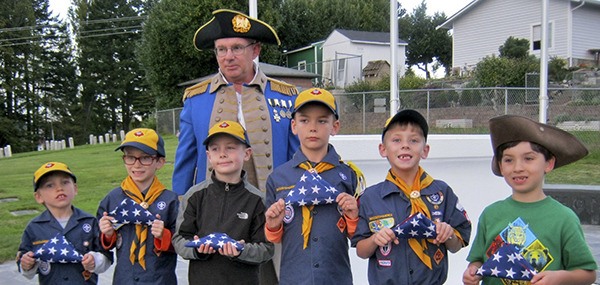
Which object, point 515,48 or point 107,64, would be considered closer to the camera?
point 515,48

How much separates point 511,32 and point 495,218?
80.0 ft

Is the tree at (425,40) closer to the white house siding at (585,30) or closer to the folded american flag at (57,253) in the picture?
the white house siding at (585,30)

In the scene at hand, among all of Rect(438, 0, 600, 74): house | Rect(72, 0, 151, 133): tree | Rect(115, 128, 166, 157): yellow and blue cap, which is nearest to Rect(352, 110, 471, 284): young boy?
Rect(115, 128, 166, 157): yellow and blue cap

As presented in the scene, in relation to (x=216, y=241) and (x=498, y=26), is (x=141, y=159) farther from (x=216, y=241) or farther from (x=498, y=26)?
(x=498, y=26)

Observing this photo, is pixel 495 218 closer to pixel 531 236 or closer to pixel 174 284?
pixel 531 236

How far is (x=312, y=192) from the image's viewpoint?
7.94 feet

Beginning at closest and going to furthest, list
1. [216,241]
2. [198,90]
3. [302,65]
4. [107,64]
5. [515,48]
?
1. [216,241]
2. [198,90]
3. [515,48]
4. [302,65]
5. [107,64]

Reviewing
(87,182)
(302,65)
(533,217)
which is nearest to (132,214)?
(533,217)

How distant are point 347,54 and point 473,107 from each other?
44.9 ft

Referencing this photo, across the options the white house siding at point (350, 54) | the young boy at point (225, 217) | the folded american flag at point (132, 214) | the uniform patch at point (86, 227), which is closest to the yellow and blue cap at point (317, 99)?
the young boy at point (225, 217)

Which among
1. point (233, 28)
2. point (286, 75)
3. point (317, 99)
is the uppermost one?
point (286, 75)

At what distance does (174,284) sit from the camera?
289cm

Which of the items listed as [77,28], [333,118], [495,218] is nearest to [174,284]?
[333,118]

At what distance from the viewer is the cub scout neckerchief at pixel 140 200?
2.75 meters
